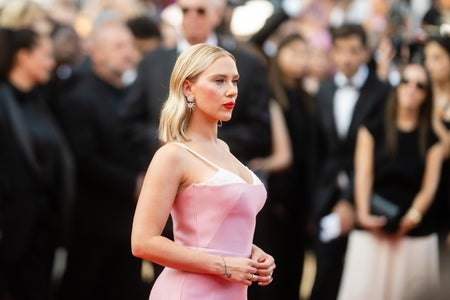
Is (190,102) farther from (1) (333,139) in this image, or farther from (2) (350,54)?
(2) (350,54)

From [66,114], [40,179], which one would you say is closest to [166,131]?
[40,179]

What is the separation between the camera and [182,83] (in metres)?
4.84

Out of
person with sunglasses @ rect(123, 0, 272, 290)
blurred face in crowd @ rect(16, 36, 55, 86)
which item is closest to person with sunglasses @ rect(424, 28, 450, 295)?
person with sunglasses @ rect(123, 0, 272, 290)

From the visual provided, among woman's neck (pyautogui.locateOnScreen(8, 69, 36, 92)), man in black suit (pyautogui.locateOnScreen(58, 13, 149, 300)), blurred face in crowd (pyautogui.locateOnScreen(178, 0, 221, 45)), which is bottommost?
man in black suit (pyautogui.locateOnScreen(58, 13, 149, 300))

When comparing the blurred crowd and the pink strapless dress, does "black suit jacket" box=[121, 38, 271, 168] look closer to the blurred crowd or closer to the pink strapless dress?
the blurred crowd

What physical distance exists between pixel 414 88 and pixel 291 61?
2324 mm

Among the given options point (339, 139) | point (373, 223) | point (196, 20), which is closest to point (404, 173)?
point (373, 223)

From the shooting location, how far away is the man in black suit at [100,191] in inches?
370

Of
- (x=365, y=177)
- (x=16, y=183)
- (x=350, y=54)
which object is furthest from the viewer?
(x=350, y=54)

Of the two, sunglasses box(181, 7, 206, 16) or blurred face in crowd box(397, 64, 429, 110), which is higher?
sunglasses box(181, 7, 206, 16)

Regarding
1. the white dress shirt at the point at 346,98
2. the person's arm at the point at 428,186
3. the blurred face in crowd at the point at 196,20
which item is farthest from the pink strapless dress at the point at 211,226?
the white dress shirt at the point at 346,98

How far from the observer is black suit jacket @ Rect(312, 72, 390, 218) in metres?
8.85

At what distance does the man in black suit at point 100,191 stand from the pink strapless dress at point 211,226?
4544 millimetres

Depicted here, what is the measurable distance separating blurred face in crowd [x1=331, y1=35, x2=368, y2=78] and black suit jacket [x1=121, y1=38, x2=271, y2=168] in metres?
1.32
